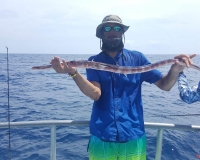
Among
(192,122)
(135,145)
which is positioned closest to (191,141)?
(192,122)

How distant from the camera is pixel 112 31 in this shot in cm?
361

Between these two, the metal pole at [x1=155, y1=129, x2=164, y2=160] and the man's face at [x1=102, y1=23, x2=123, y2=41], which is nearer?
the man's face at [x1=102, y1=23, x2=123, y2=41]

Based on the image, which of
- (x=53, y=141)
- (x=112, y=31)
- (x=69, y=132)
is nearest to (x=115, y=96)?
(x=112, y=31)

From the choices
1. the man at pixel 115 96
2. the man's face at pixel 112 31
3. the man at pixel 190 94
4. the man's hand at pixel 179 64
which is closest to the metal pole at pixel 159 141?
the man at pixel 115 96

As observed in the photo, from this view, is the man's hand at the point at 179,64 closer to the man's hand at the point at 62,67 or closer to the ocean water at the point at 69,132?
the ocean water at the point at 69,132

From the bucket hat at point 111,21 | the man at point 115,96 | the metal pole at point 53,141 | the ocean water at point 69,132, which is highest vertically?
the bucket hat at point 111,21

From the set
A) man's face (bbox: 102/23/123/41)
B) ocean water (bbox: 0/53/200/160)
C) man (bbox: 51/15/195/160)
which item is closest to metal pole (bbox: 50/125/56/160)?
man (bbox: 51/15/195/160)

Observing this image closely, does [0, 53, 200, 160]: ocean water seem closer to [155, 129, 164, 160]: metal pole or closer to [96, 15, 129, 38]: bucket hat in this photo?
[155, 129, 164, 160]: metal pole

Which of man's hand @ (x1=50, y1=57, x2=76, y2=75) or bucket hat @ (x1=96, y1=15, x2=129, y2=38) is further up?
bucket hat @ (x1=96, y1=15, x2=129, y2=38)

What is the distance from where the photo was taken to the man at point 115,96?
10.7ft

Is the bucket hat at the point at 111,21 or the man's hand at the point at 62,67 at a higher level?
the bucket hat at the point at 111,21

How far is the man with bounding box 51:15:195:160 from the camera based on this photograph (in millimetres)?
3271

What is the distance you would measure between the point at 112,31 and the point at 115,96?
3.28ft

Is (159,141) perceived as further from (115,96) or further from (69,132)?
(69,132)
